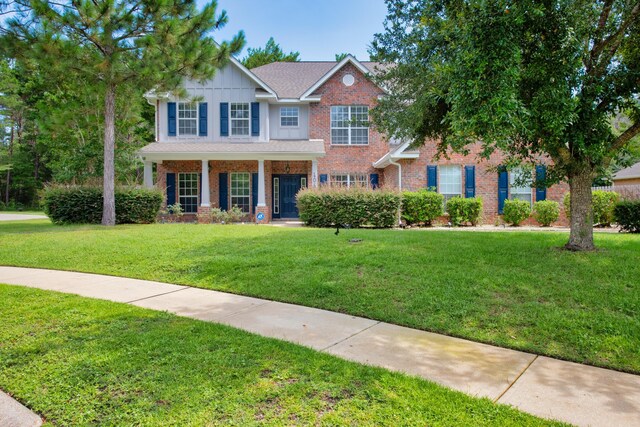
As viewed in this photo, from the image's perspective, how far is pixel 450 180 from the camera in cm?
1781

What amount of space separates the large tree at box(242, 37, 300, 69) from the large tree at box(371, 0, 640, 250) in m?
30.1

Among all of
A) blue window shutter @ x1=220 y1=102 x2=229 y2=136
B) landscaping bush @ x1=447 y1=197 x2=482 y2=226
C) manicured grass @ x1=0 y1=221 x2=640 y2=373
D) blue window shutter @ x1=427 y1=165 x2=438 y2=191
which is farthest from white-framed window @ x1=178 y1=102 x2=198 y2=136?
landscaping bush @ x1=447 y1=197 x2=482 y2=226

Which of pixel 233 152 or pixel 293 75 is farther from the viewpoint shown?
pixel 293 75

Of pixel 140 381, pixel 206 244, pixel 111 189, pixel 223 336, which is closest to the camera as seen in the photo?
pixel 140 381

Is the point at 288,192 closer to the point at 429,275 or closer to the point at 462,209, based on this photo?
the point at 462,209

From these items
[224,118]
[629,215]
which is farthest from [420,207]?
[224,118]

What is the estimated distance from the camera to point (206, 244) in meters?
9.30

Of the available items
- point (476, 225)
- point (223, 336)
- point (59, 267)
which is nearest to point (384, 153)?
point (476, 225)

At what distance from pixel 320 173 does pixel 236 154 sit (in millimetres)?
3996

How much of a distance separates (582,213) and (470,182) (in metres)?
10.5

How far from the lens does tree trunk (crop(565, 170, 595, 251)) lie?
291 inches

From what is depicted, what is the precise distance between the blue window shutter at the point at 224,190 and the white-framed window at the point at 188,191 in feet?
3.64

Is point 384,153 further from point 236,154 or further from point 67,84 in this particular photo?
point 67,84

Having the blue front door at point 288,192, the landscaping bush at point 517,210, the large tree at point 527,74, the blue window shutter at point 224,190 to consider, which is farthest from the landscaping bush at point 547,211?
the blue window shutter at point 224,190
